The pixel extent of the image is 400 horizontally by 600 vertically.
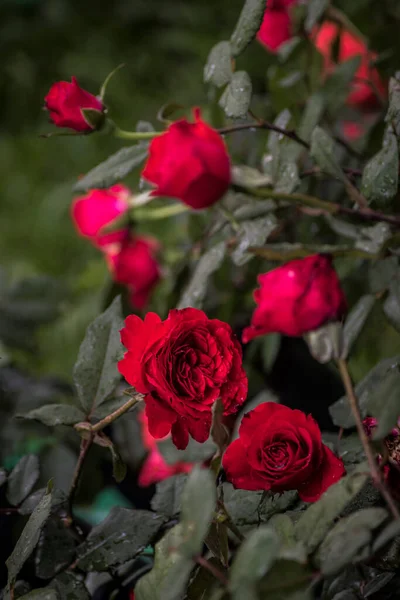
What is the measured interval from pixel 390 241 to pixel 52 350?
0.82 m

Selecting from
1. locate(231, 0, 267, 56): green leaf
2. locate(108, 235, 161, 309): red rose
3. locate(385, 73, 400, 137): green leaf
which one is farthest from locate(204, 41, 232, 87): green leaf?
locate(108, 235, 161, 309): red rose

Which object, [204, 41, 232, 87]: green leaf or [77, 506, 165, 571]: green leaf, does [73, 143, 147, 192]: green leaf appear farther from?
[77, 506, 165, 571]: green leaf

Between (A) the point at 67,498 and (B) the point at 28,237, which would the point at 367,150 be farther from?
(B) the point at 28,237

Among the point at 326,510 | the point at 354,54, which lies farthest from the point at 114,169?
the point at 354,54

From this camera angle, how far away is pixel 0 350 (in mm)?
888

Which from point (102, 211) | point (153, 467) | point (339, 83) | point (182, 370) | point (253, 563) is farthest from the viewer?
point (102, 211)

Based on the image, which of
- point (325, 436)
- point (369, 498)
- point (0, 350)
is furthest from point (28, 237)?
point (369, 498)

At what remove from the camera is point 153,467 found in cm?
69

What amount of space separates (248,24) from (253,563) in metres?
0.35

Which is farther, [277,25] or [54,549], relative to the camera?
[277,25]

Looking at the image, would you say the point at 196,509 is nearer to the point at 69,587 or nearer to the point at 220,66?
the point at 69,587

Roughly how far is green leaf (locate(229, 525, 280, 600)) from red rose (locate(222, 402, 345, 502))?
9cm

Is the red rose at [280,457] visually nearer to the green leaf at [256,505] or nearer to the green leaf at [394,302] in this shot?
the green leaf at [256,505]

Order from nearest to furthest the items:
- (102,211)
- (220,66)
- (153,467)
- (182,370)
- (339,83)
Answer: (182,370) < (220,66) < (339,83) < (153,467) < (102,211)
